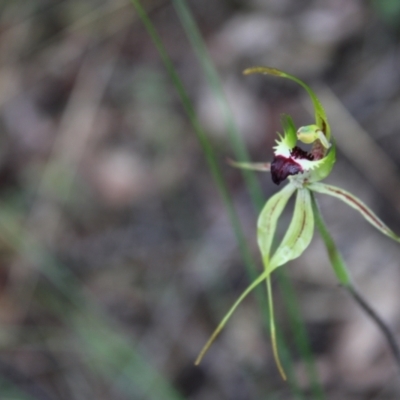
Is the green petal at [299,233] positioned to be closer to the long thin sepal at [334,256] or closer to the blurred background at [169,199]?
the long thin sepal at [334,256]

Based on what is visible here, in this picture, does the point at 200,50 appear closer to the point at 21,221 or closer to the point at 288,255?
the point at 288,255

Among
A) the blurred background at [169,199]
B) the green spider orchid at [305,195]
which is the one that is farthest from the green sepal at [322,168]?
the blurred background at [169,199]

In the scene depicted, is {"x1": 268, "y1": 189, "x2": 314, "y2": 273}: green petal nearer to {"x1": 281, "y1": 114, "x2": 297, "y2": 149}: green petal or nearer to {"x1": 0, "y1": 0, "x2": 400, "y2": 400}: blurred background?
{"x1": 281, "y1": 114, "x2": 297, "y2": 149}: green petal

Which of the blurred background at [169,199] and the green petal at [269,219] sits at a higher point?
the blurred background at [169,199]

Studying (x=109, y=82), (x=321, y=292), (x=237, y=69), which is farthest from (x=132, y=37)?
(x=321, y=292)

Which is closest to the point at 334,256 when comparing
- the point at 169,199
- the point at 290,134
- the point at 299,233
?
the point at 299,233

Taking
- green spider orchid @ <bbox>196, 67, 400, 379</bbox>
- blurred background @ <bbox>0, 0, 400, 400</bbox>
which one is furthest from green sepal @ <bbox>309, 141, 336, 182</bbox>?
blurred background @ <bbox>0, 0, 400, 400</bbox>

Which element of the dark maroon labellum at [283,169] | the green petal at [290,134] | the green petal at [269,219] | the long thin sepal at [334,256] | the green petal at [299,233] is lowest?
the long thin sepal at [334,256]
